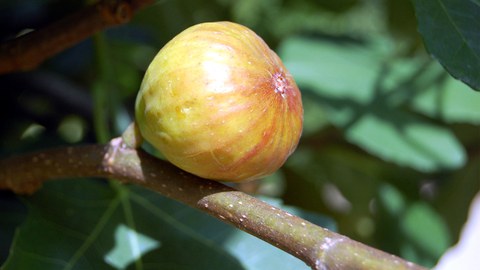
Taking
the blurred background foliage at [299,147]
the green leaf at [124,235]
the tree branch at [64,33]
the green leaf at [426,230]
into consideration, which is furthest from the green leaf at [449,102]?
the tree branch at [64,33]

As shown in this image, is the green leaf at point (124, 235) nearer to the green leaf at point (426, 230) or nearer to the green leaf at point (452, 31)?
the green leaf at point (452, 31)

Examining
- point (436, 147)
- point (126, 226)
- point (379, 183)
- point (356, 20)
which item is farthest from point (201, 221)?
point (356, 20)

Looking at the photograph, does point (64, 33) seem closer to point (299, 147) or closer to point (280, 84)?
point (280, 84)

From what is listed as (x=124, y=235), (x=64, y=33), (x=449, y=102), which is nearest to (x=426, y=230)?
(x=449, y=102)

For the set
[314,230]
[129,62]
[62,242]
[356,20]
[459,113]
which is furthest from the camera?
[356,20]

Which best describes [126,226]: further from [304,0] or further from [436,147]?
[304,0]

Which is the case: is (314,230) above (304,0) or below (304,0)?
above
